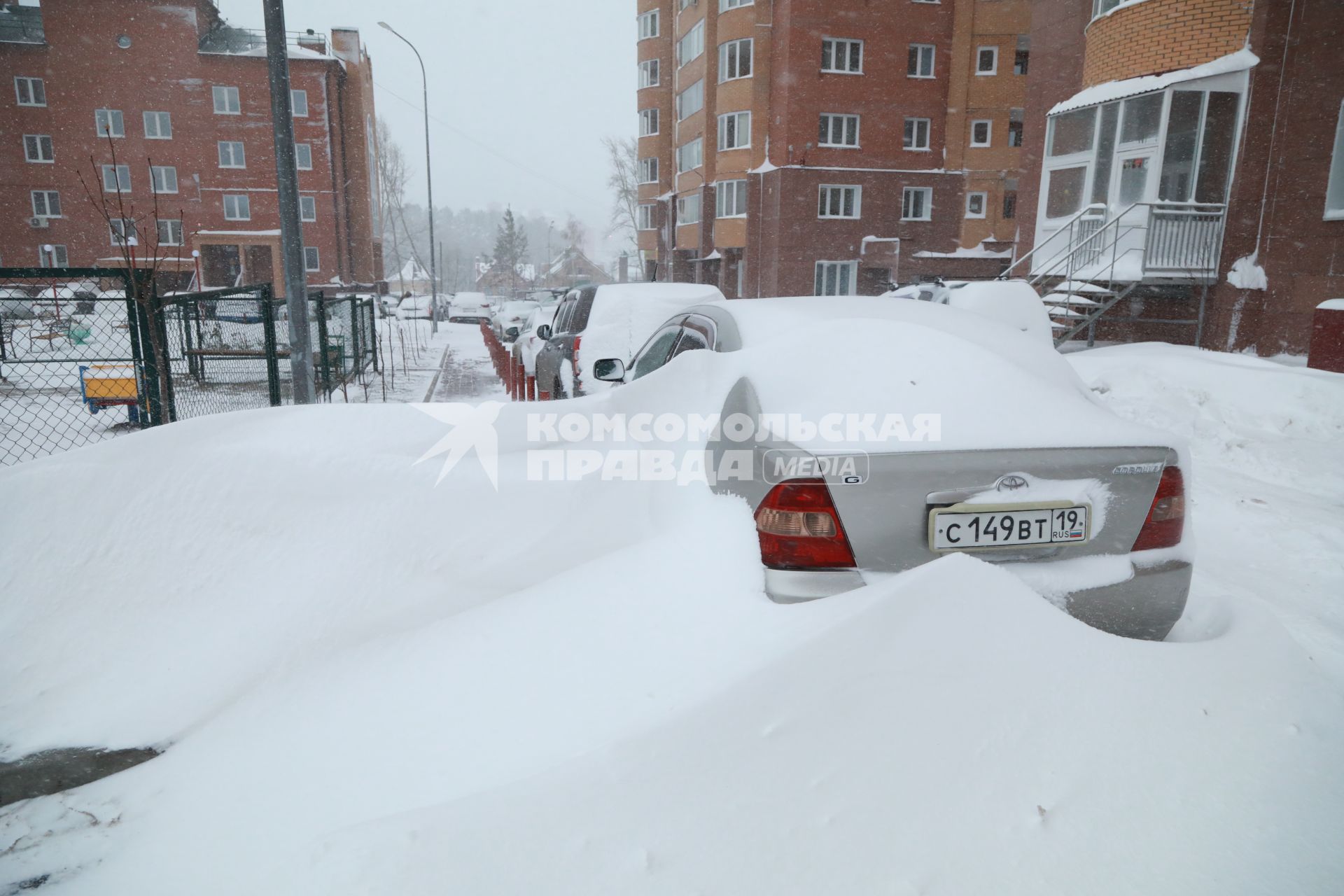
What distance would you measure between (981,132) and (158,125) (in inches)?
1764

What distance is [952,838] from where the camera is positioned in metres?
1.91

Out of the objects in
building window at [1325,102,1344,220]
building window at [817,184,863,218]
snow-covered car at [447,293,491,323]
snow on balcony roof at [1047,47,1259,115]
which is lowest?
snow-covered car at [447,293,491,323]

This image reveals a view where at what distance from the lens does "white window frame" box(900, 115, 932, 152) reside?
3123cm

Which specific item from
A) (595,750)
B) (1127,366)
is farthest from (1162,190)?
(595,750)

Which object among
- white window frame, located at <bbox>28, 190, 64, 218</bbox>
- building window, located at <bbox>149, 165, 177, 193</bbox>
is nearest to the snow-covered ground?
building window, located at <bbox>149, 165, 177, 193</bbox>

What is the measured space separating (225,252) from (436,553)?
4968cm

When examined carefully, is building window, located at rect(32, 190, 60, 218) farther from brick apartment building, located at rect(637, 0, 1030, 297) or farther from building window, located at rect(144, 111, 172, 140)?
brick apartment building, located at rect(637, 0, 1030, 297)

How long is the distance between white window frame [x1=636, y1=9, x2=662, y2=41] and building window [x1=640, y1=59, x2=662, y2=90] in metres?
1.41

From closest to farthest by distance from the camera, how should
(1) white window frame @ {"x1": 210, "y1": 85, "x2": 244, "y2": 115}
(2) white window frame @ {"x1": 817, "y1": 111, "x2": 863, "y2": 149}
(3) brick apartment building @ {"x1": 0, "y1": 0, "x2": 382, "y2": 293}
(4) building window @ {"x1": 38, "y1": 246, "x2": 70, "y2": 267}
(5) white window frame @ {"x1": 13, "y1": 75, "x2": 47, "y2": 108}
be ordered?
1. (2) white window frame @ {"x1": 817, "y1": 111, "x2": 863, "y2": 149}
2. (3) brick apartment building @ {"x1": 0, "y1": 0, "x2": 382, "y2": 293}
3. (4) building window @ {"x1": 38, "y1": 246, "x2": 70, "y2": 267}
4. (5) white window frame @ {"x1": 13, "y1": 75, "x2": 47, "y2": 108}
5. (1) white window frame @ {"x1": 210, "y1": 85, "x2": 244, "y2": 115}

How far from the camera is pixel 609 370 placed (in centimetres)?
524

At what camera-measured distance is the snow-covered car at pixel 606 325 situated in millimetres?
9602

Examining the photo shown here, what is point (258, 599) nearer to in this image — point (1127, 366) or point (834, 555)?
point (834, 555)

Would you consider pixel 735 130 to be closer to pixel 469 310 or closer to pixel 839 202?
pixel 839 202

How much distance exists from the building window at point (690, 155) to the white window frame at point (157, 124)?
98.1 feet
